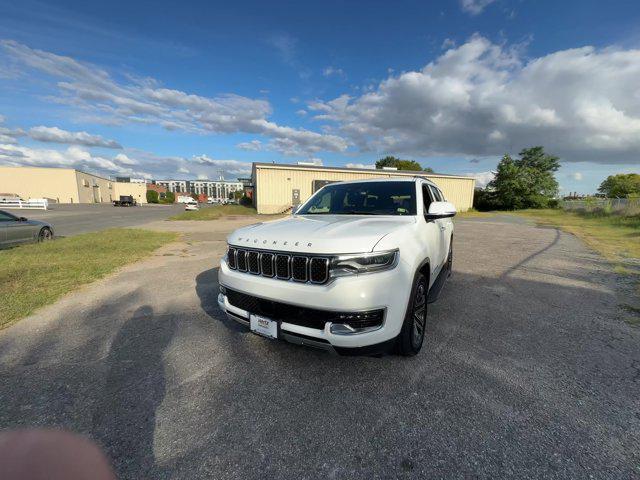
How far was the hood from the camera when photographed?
2354 mm

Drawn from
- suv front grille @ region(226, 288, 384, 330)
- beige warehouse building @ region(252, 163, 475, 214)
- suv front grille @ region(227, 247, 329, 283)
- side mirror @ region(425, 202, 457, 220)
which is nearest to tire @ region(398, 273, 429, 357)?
suv front grille @ region(226, 288, 384, 330)

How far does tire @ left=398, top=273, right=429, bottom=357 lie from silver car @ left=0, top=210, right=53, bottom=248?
450 inches

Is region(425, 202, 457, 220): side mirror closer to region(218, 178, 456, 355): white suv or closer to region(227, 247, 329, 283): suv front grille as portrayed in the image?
region(218, 178, 456, 355): white suv

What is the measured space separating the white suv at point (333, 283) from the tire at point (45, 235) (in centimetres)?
1076

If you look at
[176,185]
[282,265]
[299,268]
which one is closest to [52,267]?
[282,265]

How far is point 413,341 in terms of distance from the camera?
287 centimetres

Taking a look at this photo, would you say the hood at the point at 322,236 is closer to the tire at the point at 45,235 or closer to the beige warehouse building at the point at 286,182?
the tire at the point at 45,235

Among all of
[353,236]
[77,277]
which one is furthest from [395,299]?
[77,277]

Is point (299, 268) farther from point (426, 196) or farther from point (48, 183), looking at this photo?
point (48, 183)

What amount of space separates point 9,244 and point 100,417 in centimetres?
991

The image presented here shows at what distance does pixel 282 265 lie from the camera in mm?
2539

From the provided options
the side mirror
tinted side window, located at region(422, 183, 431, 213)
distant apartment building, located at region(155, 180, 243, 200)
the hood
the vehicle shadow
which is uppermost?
distant apartment building, located at region(155, 180, 243, 200)

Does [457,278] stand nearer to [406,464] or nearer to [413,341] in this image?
[413,341]

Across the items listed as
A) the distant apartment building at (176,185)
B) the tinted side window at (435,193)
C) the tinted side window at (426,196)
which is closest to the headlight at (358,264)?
the tinted side window at (426,196)
